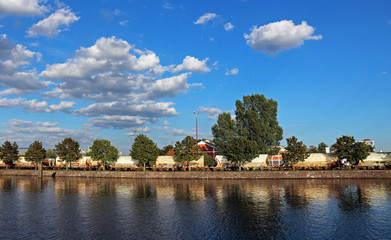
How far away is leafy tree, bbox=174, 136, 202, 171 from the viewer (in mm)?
67875

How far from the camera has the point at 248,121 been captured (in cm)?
8169

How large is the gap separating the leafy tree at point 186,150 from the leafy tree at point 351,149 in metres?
35.6

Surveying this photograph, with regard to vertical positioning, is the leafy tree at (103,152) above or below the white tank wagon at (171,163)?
above

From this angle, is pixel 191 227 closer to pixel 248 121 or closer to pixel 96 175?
pixel 96 175

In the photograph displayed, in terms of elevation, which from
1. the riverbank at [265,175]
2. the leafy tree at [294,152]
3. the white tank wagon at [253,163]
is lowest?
the riverbank at [265,175]

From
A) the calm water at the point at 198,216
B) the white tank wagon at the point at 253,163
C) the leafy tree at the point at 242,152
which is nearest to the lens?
the calm water at the point at 198,216

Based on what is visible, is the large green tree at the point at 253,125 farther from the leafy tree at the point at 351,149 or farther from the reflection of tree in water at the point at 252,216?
the reflection of tree in water at the point at 252,216

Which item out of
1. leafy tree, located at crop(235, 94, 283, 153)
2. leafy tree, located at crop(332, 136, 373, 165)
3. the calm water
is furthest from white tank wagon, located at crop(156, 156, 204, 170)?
the calm water

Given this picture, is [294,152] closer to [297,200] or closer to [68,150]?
[297,200]

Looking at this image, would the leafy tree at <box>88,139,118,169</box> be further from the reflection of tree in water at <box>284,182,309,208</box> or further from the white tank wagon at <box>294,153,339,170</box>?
the reflection of tree in water at <box>284,182,309,208</box>

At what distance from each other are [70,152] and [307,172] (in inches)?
2532

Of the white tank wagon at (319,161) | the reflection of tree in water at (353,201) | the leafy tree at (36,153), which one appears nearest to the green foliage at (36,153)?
the leafy tree at (36,153)

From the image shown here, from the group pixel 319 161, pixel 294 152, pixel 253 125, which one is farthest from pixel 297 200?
pixel 253 125

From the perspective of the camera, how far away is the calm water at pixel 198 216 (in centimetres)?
1994
